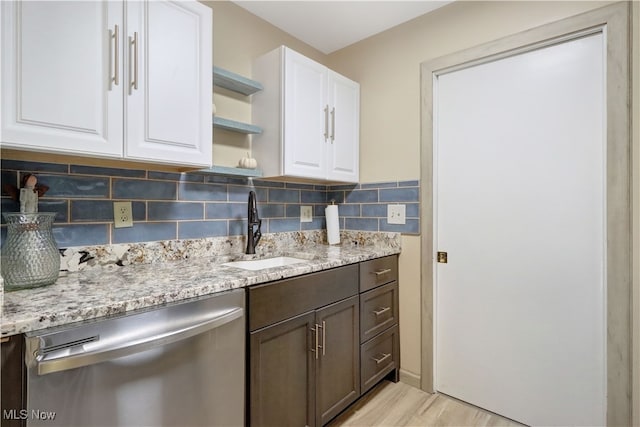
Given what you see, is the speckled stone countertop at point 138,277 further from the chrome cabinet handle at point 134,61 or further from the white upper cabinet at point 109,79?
the chrome cabinet handle at point 134,61

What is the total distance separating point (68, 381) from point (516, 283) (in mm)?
1960

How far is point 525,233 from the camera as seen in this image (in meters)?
1.72

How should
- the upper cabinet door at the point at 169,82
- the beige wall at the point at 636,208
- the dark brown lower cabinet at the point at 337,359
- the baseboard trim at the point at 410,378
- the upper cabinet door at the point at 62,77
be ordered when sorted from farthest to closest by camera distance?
the baseboard trim at the point at 410,378
the dark brown lower cabinet at the point at 337,359
the beige wall at the point at 636,208
the upper cabinet door at the point at 169,82
the upper cabinet door at the point at 62,77

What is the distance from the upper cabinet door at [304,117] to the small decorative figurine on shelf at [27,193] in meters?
1.09

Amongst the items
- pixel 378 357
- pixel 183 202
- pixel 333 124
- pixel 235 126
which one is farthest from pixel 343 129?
pixel 378 357

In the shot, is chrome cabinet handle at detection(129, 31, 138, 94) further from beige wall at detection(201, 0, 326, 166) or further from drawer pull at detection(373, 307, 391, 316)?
drawer pull at detection(373, 307, 391, 316)

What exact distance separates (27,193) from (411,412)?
2079 millimetres

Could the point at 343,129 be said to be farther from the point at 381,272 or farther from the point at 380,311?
the point at 380,311

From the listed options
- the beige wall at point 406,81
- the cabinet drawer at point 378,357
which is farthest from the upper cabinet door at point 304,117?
the cabinet drawer at point 378,357

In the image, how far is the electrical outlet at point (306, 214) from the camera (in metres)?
2.38

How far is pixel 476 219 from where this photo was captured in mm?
1878

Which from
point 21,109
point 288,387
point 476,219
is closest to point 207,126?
point 21,109

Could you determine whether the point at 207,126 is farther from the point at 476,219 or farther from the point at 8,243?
the point at 476,219

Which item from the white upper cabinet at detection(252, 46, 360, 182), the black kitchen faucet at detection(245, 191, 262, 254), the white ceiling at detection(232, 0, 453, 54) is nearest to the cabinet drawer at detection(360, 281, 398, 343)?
the black kitchen faucet at detection(245, 191, 262, 254)
